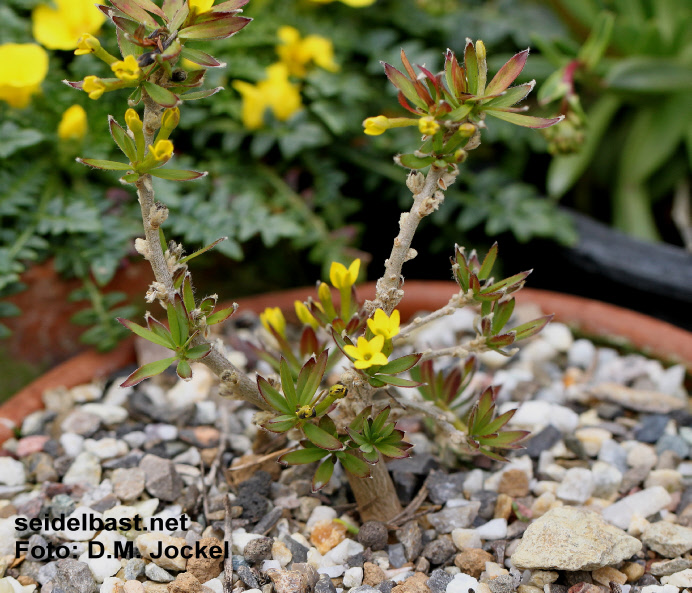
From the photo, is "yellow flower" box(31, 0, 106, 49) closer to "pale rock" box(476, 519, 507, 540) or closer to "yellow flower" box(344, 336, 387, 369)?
"yellow flower" box(344, 336, 387, 369)

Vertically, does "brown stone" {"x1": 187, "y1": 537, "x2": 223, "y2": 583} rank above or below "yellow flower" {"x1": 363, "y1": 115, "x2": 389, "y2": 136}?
below

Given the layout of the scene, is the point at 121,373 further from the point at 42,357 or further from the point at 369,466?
the point at 369,466

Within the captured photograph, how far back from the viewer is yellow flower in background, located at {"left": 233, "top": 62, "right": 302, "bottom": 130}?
1.80 m

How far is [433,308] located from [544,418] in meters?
0.42

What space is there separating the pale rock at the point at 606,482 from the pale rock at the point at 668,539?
0.14m

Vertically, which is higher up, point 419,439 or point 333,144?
point 333,144

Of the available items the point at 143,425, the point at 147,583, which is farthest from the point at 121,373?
the point at 147,583

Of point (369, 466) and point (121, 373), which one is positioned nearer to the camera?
point (369, 466)

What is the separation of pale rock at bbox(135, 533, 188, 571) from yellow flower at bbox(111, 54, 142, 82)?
2.25 feet

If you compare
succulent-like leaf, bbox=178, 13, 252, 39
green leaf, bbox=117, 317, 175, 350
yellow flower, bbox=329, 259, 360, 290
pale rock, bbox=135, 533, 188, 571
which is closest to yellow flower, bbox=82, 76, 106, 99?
succulent-like leaf, bbox=178, 13, 252, 39

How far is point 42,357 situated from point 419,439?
907 millimetres

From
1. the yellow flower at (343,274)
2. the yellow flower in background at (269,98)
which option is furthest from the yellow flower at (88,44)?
the yellow flower in background at (269,98)

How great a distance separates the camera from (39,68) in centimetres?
158

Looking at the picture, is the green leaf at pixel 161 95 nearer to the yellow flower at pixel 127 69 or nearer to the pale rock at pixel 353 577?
the yellow flower at pixel 127 69
